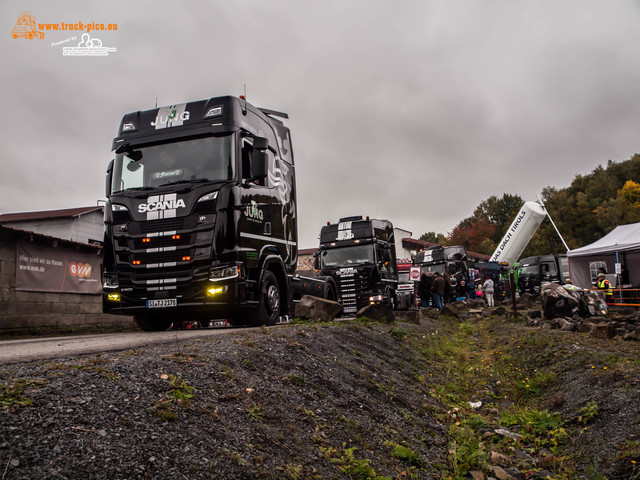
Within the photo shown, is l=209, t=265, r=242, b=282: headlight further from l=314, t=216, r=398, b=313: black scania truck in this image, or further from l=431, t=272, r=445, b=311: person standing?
l=431, t=272, r=445, b=311: person standing

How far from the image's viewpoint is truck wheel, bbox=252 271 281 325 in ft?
29.3

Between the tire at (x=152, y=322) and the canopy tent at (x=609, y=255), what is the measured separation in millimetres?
18329

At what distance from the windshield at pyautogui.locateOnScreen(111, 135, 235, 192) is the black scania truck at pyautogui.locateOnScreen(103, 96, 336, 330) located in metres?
0.02

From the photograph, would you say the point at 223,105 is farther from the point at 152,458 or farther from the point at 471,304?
the point at 471,304

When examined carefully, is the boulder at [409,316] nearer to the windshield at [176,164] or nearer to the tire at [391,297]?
the tire at [391,297]

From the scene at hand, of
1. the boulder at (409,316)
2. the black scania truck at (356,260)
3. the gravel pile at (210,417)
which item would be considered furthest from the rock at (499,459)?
the black scania truck at (356,260)

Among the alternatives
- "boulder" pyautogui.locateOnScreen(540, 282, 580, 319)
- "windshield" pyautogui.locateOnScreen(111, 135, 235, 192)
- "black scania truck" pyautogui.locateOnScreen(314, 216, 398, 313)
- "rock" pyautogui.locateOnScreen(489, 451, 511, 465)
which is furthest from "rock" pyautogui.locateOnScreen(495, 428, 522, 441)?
"black scania truck" pyautogui.locateOnScreen(314, 216, 398, 313)

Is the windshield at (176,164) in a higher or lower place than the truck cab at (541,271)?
higher

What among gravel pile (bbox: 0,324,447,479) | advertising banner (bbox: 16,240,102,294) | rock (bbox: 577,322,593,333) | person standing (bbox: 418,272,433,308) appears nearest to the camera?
gravel pile (bbox: 0,324,447,479)

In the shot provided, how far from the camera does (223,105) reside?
8.59 metres

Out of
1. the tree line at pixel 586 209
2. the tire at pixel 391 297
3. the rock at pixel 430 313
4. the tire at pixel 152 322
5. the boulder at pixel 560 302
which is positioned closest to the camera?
the tire at pixel 152 322

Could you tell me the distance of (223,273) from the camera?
805 cm

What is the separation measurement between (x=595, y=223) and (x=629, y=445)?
72.3 m

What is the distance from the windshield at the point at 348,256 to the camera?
18375mm
